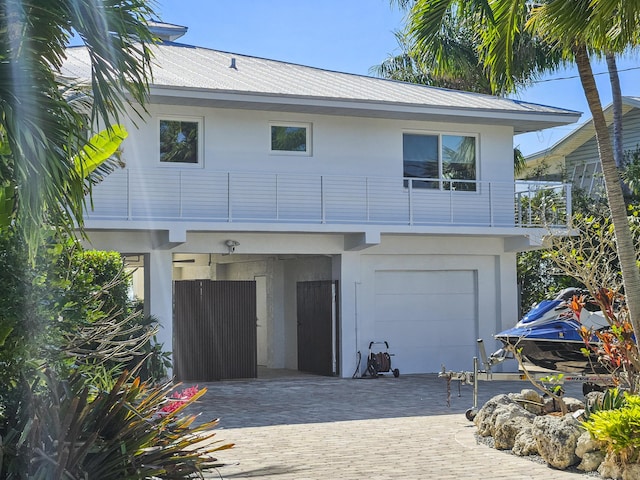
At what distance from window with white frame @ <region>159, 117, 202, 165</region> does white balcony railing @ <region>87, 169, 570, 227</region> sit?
600 millimetres

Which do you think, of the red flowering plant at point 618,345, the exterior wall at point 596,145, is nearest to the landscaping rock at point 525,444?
the red flowering plant at point 618,345

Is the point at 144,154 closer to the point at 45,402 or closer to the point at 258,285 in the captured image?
the point at 258,285

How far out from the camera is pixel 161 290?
67.8ft

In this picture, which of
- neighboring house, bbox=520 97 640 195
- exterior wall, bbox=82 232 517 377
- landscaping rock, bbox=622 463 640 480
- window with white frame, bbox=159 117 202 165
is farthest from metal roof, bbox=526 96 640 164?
landscaping rock, bbox=622 463 640 480

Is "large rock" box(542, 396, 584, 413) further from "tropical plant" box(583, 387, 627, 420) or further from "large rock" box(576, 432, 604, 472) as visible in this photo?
"large rock" box(576, 432, 604, 472)

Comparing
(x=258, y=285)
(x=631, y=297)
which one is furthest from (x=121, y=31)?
(x=258, y=285)

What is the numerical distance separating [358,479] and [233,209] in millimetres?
11406

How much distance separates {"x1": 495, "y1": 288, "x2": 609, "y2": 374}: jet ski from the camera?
16.5 m

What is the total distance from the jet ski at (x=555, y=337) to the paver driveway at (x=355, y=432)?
131 cm

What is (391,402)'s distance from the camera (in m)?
17.4

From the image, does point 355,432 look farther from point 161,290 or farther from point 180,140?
point 180,140

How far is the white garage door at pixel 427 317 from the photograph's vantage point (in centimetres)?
2306

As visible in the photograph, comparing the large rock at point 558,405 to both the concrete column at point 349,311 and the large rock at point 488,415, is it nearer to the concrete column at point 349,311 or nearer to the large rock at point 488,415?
the large rock at point 488,415

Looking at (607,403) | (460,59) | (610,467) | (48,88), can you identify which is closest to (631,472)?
(610,467)
